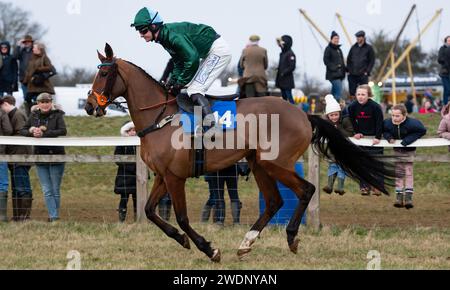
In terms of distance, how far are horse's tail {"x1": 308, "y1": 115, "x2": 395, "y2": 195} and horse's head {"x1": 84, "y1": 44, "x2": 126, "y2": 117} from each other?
2461mm

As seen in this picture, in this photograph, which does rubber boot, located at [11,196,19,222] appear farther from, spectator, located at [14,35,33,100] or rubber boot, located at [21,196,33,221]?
spectator, located at [14,35,33,100]

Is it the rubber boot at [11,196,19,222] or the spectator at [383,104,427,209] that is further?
the rubber boot at [11,196,19,222]

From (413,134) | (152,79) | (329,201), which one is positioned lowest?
(329,201)

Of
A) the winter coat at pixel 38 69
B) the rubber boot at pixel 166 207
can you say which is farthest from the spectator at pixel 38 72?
the rubber boot at pixel 166 207

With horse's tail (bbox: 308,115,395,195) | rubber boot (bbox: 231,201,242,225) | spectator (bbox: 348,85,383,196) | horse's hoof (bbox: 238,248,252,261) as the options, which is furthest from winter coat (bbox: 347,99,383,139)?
horse's hoof (bbox: 238,248,252,261)

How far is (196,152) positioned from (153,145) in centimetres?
50

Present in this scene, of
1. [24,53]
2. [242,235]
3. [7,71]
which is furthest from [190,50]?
[7,71]

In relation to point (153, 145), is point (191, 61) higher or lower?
higher

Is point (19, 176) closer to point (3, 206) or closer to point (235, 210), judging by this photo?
point (3, 206)

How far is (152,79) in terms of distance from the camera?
31.8 ft

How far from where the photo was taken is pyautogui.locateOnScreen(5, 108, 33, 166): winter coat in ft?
41.8

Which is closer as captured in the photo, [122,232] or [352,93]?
[122,232]

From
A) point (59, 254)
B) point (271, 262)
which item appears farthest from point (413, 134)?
point (59, 254)
